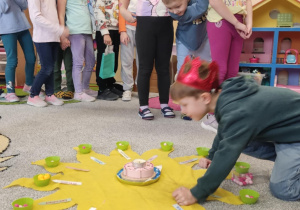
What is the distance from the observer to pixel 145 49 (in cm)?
175

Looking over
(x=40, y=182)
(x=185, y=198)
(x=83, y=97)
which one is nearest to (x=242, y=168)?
(x=185, y=198)

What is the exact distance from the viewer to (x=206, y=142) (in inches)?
55.4

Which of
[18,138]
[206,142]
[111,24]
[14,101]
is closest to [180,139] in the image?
[206,142]

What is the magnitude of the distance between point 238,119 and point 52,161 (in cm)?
68

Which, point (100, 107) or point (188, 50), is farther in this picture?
point (100, 107)

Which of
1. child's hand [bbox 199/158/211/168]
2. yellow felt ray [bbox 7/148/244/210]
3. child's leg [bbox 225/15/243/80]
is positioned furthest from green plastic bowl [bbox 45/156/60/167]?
child's leg [bbox 225/15/243/80]

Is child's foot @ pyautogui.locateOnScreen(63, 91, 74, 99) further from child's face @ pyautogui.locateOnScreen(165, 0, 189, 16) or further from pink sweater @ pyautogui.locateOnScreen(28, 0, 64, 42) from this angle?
child's face @ pyautogui.locateOnScreen(165, 0, 189, 16)

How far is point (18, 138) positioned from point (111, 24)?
3.95 ft

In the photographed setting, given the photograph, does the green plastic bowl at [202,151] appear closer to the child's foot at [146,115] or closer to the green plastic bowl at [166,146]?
the green plastic bowl at [166,146]

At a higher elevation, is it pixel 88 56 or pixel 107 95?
pixel 88 56

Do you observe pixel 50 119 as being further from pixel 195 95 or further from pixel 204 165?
pixel 195 95

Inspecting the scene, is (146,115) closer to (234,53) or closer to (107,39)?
(234,53)

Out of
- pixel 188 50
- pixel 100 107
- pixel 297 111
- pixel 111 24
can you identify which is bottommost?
pixel 100 107

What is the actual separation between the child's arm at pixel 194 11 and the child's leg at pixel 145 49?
6.0 inches
